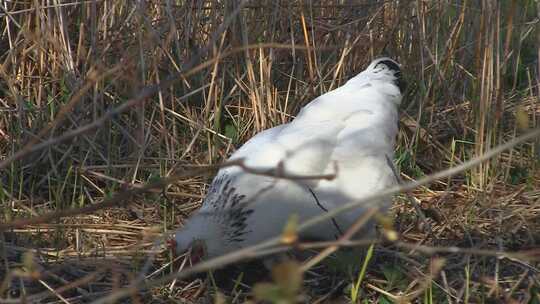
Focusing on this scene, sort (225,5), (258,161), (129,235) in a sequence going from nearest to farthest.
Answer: (258,161), (129,235), (225,5)

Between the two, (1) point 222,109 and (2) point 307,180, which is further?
(1) point 222,109

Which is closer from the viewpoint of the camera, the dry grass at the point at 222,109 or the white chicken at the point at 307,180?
the white chicken at the point at 307,180

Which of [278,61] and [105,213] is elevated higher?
[278,61]

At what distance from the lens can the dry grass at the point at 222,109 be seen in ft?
10.2

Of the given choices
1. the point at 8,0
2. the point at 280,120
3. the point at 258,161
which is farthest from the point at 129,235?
the point at 8,0

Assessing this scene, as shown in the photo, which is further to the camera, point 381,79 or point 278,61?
point 278,61

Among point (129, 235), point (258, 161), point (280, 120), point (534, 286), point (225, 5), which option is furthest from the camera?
point (280, 120)

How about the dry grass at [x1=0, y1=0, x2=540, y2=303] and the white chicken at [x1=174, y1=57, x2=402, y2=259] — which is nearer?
the white chicken at [x1=174, y1=57, x2=402, y2=259]

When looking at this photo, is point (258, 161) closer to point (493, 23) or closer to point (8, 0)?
point (493, 23)

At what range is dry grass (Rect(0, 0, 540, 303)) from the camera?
310 cm

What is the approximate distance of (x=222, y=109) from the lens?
374 centimetres

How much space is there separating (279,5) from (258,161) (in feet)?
3.14

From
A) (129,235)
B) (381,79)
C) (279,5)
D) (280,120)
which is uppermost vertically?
(279,5)

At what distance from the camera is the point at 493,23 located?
323 cm
